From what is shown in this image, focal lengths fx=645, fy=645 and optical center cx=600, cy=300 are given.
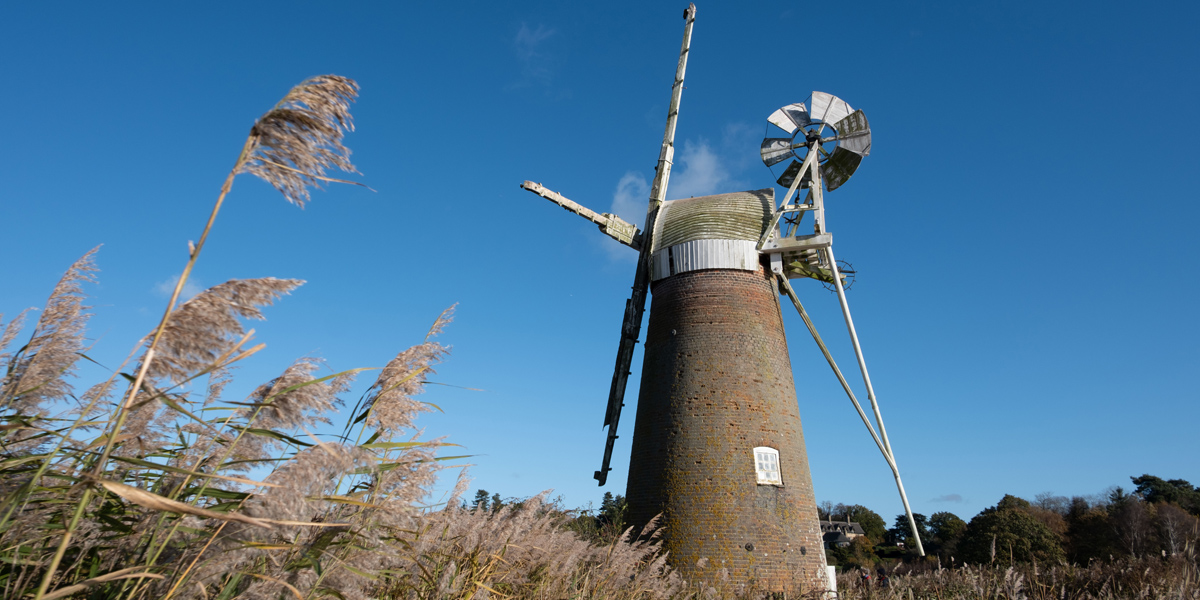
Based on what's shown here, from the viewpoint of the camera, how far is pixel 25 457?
7.06ft

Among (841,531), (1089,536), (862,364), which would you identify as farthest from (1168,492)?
(862,364)

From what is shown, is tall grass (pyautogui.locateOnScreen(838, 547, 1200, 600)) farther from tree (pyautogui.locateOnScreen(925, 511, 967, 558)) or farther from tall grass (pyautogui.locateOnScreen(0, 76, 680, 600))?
tree (pyautogui.locateOnScreen(925, 511, 967, 558))

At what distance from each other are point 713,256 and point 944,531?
41.8 meters

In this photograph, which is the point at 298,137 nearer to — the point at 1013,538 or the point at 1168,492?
the point at 1013,538

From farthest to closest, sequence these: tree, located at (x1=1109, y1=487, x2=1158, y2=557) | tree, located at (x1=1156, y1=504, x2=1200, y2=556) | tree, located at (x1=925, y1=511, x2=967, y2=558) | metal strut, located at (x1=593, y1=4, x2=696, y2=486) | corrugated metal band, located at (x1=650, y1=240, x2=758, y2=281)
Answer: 1. tree, located at (x1=925, y1=511, x2=967, y2=558)
2. tree, located at (x1=1156, y1=504, x2=1200, y2=556)
3. tree, located at (x1=1109, y1=487, x2=1158, y2=557)
4. metal strut, located at (x1=593, y1=4, x2=696, y2=486)
5. corrugated metal band, located at (x1=650, y1=240, x2=758, y2=281)

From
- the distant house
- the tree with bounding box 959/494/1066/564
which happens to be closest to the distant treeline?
the tree with bounding box 959/494/1066/564

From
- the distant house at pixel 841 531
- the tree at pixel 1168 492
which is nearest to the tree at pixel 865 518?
the distant house at pixel 841 531

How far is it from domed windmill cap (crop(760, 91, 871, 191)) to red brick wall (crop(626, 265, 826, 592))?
344 centimetres

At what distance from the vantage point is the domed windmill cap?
14.3m

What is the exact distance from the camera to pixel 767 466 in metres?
11.5

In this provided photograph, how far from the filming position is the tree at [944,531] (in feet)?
119

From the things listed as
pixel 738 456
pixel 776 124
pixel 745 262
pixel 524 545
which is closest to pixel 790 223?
pixel 745 262

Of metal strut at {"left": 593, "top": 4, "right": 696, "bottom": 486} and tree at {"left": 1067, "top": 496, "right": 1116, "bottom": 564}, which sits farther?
tree at {"left": 1067, "top": 496, "right": 1116, "bottom": 564}

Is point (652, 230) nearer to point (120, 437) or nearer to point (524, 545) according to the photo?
point (524, 545)
